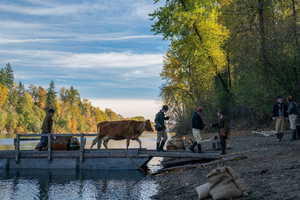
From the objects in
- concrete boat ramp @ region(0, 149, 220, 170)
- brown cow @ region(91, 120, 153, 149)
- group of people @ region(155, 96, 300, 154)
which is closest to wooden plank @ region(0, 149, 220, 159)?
concrete boat ramp @ region(0, 149, 220, 170)

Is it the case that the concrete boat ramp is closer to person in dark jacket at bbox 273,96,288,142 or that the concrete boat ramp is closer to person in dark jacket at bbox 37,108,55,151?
person in dark jacket at bbox 37,108,55,151

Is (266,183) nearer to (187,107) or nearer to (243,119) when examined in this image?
(243,119)

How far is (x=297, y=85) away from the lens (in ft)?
84.9

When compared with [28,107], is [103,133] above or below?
below

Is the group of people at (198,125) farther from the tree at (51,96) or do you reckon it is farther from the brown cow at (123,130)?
the tree at (51,96)

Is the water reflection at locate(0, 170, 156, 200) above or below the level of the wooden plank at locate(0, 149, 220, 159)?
below

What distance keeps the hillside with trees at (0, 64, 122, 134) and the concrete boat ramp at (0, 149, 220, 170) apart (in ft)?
294

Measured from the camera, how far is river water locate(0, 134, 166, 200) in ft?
44.4

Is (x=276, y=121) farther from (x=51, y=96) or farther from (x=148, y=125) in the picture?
(x=51, y=96)

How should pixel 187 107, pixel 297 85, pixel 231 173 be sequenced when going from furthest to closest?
pixel 187 107 < pixel 297 85 < pixel 231 173

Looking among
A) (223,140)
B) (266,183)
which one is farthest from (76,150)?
(266,183)

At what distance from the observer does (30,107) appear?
422 ft

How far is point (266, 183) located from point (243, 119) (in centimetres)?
2817

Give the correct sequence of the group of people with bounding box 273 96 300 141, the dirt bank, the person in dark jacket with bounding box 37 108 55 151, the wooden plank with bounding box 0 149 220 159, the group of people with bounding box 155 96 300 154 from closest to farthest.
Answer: the dirt bank < the group of people with bounding box 155 96 300 154 < the wooden plank with bounding box 0 149 220 159 < the person in dark jacket with bounding box 37 108 55 151 < the group of people with bounding box 273 96 300 141
